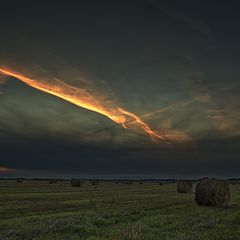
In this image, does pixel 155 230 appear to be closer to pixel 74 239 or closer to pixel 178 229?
pixel 178 229

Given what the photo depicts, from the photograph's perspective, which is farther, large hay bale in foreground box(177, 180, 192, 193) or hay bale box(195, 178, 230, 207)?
large hay bale in foreground box(177, 180, 192, 193)

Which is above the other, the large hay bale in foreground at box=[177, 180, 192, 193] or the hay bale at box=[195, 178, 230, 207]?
the large hay bale in foreground at box=[177, 180, 192, 193]

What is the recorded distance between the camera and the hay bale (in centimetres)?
3023

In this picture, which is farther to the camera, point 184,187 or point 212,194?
point 184,187

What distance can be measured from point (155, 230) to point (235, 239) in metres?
3.35

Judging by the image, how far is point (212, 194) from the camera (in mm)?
30422

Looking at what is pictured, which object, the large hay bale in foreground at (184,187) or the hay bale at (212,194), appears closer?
the hay bale at (212,194)

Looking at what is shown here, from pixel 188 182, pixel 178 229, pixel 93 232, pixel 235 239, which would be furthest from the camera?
pixel 188 182

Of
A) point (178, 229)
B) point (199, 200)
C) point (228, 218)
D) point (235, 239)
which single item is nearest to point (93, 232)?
point (178, 229)

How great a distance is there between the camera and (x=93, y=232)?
49.9 ft

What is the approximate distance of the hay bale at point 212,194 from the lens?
3023cm

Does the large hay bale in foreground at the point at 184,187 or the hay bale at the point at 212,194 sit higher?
the large hay bale in foreground at the point at 184,187

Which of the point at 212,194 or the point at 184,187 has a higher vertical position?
the point at 184,187

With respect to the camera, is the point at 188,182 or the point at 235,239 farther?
the point at 188,182
